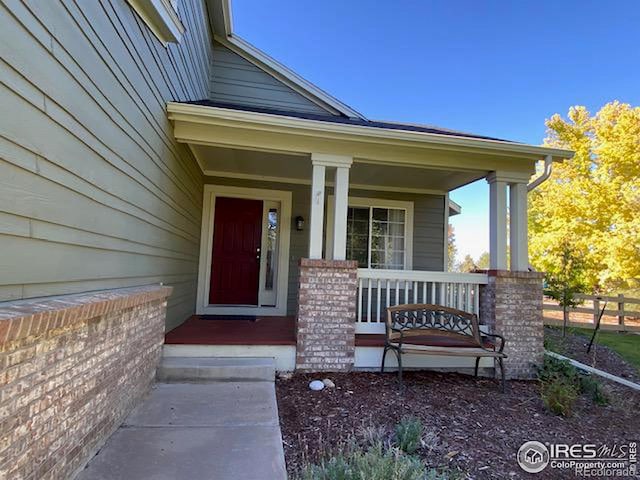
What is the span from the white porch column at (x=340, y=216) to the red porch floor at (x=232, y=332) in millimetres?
1146

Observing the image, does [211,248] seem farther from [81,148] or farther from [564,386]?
[564,386]

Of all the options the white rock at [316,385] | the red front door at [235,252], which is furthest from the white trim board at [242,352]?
the red front door at [235,252]

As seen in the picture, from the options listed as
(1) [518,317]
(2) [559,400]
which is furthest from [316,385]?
(1) [518,317]

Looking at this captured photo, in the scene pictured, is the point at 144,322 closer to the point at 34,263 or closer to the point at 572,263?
the point at 34,263

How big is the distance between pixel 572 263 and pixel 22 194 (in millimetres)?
8999

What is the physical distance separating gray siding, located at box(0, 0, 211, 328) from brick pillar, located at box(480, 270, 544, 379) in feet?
13.0

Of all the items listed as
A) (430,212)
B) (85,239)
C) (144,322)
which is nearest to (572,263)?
(430,212)

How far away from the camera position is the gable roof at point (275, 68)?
6.41m

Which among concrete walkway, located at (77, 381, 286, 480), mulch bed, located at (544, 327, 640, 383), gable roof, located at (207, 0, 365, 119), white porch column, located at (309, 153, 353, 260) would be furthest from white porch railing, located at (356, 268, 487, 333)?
gable roof, located at (207, 0, 365, 119)

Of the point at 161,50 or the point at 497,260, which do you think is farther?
the point at 497,260

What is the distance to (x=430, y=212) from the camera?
6844 mm

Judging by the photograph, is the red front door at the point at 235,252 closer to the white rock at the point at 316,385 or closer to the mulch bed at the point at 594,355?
the white rock at the point at 316,385

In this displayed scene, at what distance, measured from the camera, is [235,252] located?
6.23 m

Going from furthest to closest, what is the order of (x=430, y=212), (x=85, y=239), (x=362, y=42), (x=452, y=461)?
(x=362, y=42), (x=430, y=212), (x=452, y=461), (x=85, y=239)
